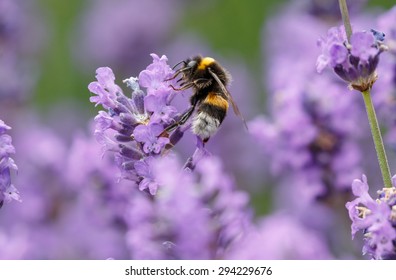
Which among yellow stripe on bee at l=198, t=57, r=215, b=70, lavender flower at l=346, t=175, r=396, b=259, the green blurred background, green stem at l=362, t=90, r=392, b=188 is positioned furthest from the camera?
the green blurred background

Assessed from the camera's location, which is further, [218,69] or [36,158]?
[36,158]

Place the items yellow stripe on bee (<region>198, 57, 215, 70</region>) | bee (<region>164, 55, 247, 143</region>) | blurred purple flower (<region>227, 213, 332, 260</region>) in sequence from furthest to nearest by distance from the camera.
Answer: yellow stripe on bee (<region>198, 57, 215, 70</region>) → bee (<region>164, 55, 247, 143</region>) → blurred purple flower (<region>227, 213, 332, 260</region>)

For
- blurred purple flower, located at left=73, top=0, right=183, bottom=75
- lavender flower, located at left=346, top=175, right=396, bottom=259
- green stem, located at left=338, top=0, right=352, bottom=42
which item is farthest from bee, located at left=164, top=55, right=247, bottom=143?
blurred purple flower, located at left=73, top=0, right=183, bottom=75

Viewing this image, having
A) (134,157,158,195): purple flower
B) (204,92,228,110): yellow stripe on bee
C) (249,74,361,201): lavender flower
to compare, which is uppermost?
(249,74,361,201): lavender flower

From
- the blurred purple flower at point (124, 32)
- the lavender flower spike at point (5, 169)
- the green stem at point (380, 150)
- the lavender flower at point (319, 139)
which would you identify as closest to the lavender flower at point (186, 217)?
the lavender flower spike at point (5, 169)

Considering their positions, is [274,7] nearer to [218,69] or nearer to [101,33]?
[101,33]

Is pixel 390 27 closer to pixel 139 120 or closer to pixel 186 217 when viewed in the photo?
pixel 139 120

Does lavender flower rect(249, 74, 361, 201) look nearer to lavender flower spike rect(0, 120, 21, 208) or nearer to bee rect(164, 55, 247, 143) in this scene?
bee rect(164, 55, 247, 143)
